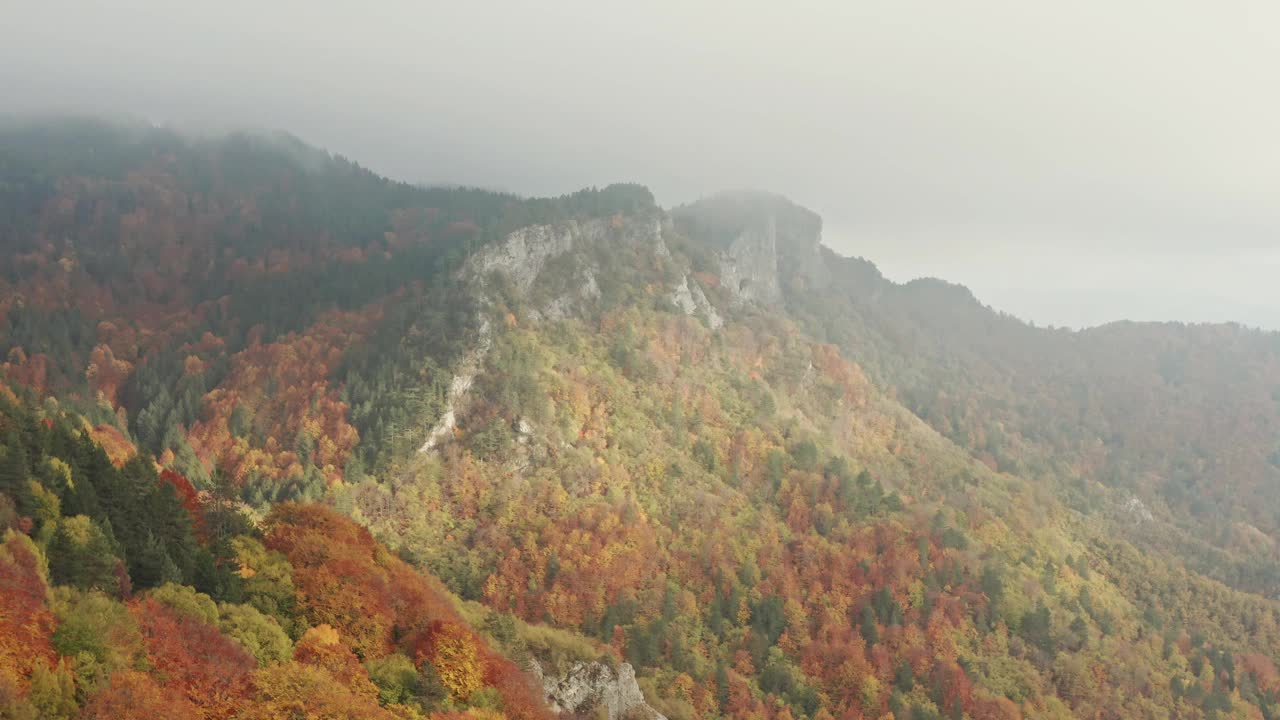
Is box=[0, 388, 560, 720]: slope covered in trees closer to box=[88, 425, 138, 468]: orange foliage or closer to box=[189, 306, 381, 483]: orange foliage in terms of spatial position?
box=[88, 425, 138, 468]: orange foliage

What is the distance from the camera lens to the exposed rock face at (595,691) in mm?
61250

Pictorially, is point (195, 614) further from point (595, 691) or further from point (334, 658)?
point (595, 691)

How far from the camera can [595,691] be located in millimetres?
63125

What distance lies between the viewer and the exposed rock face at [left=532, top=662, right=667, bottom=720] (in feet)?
201

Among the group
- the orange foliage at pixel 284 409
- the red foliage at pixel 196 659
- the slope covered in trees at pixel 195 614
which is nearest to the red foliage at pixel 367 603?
the slope covered in trees at pixel 195 614

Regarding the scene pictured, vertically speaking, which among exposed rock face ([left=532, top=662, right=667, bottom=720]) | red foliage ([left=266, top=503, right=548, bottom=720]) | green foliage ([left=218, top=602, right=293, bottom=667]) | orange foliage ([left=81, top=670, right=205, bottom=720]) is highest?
orange foliage ([left=81, top=670, right=205, bottom=720])

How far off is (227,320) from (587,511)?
4481 inches

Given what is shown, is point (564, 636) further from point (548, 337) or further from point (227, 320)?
point (227, 320)

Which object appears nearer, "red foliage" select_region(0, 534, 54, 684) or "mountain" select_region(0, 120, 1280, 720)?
"red foliage" select_region(0, 534, 54, 684)

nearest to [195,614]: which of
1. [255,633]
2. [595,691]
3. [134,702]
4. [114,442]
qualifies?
[255,633]

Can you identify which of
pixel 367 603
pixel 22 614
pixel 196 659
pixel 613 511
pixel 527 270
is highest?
pixel 527 270

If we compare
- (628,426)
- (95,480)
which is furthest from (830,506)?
(95,480)

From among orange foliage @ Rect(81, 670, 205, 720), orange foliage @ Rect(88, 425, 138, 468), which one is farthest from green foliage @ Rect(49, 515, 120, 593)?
orange foliage @ Rect(88, 425, 138, 468)

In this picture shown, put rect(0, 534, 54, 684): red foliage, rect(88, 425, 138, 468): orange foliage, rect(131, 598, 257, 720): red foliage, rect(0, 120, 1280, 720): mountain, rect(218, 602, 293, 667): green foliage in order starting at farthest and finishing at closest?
1. rect(0, 120, 1280, 720): mountain
2. rect(88, 425, 138, 468): orange foliage
3. rect(218, 602, 293, 667): green foliage
4. rect(131, 598, 257, 720): red foliage
5. rect(0, 534, 54, 684): red foliage
